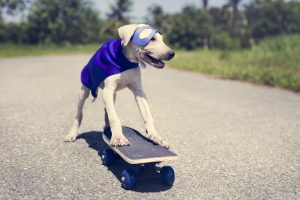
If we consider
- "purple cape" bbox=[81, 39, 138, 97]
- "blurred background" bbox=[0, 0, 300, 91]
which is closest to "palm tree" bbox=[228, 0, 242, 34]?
"blurred background" bbox=[0, 0, 300, 91]

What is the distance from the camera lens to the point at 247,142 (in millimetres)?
5547

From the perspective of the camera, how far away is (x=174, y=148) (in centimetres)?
507

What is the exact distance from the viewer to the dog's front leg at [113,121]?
3783mm

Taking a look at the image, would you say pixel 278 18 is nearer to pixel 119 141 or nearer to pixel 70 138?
pixel 70 138

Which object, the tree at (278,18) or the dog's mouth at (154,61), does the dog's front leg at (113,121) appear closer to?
the dog's mouth at (154,61)

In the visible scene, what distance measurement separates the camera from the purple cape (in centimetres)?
404

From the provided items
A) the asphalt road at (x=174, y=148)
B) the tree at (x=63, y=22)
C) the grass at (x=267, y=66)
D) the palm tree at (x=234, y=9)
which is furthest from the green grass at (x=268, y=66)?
the palm tree at (x=234, y=9)

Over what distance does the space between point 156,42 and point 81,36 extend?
5640 centimetres

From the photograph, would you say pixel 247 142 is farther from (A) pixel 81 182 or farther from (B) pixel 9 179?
(B) pixel 9 179

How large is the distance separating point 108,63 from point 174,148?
5.48ft

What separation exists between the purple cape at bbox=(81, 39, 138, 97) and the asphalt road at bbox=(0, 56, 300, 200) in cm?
103

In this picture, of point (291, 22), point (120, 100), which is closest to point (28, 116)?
point (120, 100)

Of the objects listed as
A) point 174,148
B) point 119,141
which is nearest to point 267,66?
point 174,148

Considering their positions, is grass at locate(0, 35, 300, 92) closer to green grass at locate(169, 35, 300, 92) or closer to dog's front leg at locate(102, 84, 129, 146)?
green grass at locate(169, 35, 300, 92)
